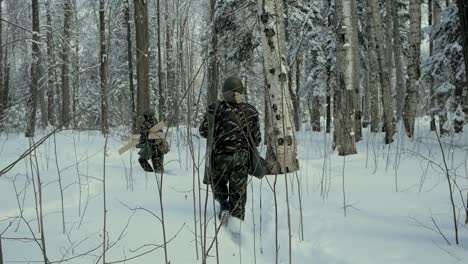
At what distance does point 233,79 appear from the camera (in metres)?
3.85

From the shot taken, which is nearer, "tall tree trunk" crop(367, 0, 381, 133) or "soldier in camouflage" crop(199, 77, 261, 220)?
"soldier in camouflage" crop(199, 77, 261, 220)

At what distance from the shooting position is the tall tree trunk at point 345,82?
692cm

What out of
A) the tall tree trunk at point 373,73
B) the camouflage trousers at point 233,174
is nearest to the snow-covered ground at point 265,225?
the camouflage trousers at point 233,174

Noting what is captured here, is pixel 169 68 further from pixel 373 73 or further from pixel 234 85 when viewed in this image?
pixel 234 85

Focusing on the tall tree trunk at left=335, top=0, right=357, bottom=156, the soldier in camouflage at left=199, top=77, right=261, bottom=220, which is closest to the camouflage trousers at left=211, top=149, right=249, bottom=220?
the soldier in camouflage at left=199, top=77, right=261, bottom=220

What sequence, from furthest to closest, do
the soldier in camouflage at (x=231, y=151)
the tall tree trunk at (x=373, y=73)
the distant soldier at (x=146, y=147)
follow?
the tall tree trunk at (x=373, y=73), the distant soldier at (x=146, y=147), the soldier in camouflage at (x=231, y=151)

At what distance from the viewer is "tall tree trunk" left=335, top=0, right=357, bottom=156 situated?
692cm

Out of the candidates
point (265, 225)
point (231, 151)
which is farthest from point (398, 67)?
point (265, 225)

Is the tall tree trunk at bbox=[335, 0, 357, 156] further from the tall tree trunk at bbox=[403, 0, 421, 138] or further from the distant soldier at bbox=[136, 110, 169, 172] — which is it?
the distant soldier at bbox=[136, 110, 169, 172]

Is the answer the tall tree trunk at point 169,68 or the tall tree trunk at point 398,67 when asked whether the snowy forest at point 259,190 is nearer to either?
the tall tree trunk at point 169,68

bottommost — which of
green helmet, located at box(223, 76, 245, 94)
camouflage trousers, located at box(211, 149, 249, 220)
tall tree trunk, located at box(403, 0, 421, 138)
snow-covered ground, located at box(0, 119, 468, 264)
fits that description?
snow-covered ground, located at box(0, 119, 468, 264)

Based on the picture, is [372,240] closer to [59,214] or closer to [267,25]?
[59,214]

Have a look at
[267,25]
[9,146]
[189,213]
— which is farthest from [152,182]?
[9,146]

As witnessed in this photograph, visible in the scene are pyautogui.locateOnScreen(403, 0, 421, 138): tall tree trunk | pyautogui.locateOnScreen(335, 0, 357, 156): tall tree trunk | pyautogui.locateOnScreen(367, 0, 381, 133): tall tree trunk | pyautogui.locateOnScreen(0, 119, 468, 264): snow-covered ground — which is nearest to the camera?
pyautogui.locateOnScreen(0, 119, 468, 264): snow-covered ground
